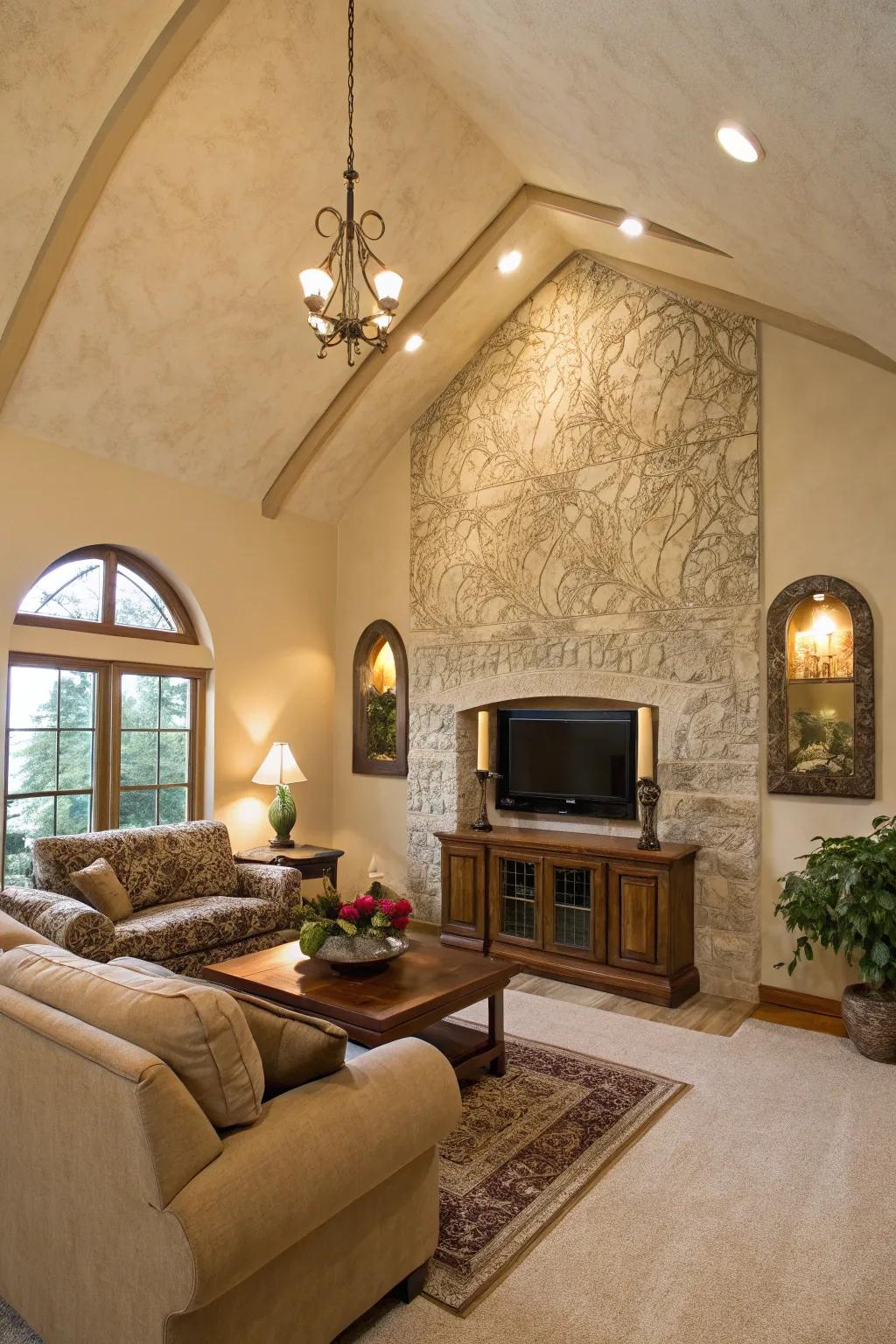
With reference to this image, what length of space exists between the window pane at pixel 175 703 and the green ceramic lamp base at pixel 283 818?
81 cm

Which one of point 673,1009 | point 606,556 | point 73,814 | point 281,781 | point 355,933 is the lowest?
point 673,1009

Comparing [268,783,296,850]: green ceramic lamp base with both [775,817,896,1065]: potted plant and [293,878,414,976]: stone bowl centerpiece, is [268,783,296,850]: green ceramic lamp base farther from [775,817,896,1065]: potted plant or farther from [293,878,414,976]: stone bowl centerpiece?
[775,817,896,1065]: potted plant

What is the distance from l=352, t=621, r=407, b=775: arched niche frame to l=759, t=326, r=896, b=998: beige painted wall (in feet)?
8.98

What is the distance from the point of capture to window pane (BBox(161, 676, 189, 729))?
564cm

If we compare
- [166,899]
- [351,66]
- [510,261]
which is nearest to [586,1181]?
[166,899]

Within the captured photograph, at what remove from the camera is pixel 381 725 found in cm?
652

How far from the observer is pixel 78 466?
499 cm

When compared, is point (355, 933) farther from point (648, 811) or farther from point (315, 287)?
point (315, 287)

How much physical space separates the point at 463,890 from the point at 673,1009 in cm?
156

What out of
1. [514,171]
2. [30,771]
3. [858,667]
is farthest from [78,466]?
[858,667]

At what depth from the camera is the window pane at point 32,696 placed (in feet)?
15.8

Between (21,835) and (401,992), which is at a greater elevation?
(21,835)

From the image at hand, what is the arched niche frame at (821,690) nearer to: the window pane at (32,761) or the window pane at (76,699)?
the window pane at (76,699)

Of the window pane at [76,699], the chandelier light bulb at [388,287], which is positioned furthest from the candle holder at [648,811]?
the window pane at [76,699]
